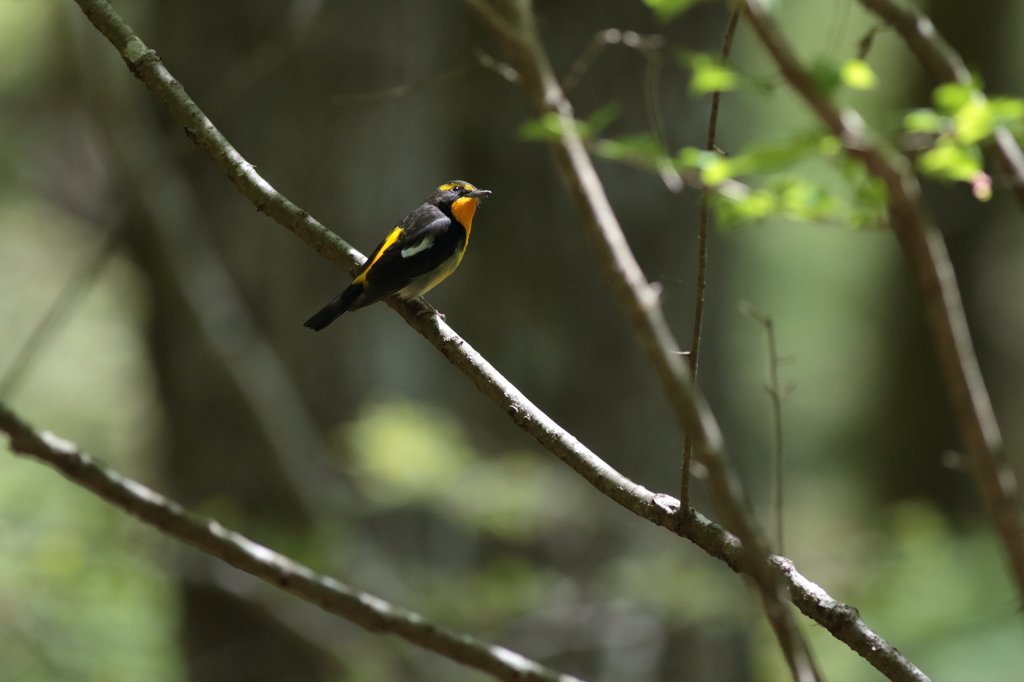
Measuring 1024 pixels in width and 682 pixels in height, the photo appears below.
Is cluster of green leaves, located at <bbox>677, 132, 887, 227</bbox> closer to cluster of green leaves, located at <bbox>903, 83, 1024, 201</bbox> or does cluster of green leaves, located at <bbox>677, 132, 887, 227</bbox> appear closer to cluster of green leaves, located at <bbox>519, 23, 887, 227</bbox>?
cluster of green leaves, located at <bbox>519, 23, 887, 227</bbox>

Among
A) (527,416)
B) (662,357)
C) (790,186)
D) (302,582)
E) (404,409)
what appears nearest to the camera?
(662,357)

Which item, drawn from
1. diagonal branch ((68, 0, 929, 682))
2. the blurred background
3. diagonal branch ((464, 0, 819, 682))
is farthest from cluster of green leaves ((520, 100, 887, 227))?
the blurred background

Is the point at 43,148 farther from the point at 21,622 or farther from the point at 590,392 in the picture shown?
the point at 590,392

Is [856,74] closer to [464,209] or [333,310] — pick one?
[333,310]

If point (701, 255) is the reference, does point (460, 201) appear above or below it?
above

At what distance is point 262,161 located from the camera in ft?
18.3

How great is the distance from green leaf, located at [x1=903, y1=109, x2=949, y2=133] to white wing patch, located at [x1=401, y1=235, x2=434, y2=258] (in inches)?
96.3

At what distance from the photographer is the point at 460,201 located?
4141mm

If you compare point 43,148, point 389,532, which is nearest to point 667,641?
point 389,532

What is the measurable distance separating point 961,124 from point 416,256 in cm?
260

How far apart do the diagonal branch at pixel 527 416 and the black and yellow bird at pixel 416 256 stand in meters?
0.71

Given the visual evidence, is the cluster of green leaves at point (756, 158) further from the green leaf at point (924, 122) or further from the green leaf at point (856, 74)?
the green leaf at point (924, 122)

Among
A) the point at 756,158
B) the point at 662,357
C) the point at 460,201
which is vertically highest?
the point at 460,201

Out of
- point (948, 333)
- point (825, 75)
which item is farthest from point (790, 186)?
point (948, 333)
